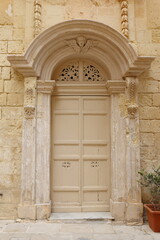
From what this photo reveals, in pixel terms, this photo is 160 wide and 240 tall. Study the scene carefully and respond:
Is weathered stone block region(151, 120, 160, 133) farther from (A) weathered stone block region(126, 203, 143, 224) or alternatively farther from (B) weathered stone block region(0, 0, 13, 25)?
(B) weathered stone block region(0, 0, 13, 25)

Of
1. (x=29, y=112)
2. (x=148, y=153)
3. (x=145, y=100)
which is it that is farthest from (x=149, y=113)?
(x=29, y=112)

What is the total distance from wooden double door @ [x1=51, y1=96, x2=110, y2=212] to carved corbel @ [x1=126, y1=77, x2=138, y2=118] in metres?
0.50

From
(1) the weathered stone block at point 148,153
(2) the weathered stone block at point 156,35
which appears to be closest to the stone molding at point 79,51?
(2) the weathered stone block at point 156,35

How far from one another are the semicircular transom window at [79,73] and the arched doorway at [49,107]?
239mm

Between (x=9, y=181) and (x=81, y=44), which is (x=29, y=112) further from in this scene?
(x=81, y=44)

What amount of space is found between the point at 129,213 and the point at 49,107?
2422 mm

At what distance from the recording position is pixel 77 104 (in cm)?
495

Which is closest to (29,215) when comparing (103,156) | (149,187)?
(103,156)

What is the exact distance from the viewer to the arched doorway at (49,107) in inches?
174

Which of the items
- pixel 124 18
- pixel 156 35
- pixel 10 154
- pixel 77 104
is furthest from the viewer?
pixel 77 104


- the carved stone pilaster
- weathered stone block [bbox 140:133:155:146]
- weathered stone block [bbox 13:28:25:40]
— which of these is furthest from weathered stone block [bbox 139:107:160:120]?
weathered stone block [bbox 13:28:25:40]

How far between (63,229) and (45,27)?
3669 millimetres

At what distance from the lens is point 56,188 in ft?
Result: 15.6

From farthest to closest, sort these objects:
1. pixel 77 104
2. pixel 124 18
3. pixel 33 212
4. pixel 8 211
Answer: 1. pixel 77 104
2. pixel 124 18
3. pixel 8 211
4. pixel 33 212
